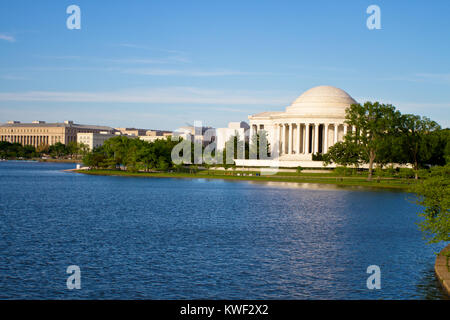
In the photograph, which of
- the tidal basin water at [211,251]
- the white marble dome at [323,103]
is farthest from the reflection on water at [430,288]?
the white marble dome at [323,103]

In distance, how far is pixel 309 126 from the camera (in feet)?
460

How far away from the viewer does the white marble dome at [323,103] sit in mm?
132875

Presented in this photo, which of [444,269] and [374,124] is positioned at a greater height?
[374,124]

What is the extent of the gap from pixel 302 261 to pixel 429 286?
658 cm

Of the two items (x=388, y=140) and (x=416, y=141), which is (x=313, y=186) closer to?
(x=388, y=140)

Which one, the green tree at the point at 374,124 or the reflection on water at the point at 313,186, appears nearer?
the reflection on water at the point at 313,186

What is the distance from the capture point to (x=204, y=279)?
24.2 meters

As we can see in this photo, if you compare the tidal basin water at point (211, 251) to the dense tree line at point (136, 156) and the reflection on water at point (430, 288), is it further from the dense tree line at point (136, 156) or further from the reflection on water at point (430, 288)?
A: the dense tree line at point (136, 156)

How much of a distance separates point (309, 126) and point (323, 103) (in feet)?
24.6

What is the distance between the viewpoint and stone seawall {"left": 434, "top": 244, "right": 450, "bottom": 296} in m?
22.9

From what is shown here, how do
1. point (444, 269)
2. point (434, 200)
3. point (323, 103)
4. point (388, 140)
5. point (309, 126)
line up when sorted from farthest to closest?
point (309, 126)
point (323, 103)
point (388, 140)
point (434, 200)
point (444, 269)

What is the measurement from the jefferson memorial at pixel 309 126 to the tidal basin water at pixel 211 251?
7721 cm

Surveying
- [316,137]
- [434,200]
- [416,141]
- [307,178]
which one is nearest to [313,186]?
[307,178]
